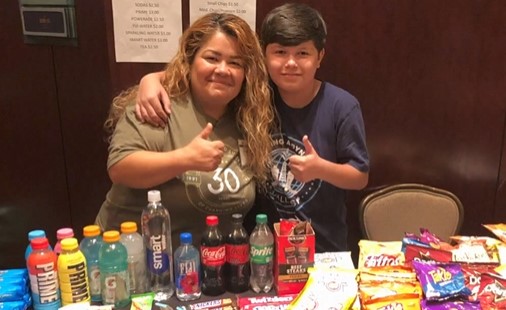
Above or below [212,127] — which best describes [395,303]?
below

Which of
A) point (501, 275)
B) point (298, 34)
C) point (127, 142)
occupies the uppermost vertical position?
point (298, 34)

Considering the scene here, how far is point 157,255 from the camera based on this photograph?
1.30 meters

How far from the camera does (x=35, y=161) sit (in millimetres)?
2410

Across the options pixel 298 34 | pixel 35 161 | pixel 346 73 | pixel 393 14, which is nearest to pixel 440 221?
pixel 346 73

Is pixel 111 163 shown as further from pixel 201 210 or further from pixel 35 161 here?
pixel 35 161

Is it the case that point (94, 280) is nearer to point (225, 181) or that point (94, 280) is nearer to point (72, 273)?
point (72, 273)

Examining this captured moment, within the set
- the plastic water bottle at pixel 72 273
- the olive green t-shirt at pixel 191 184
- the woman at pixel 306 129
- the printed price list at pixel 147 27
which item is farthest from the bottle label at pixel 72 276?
the printed price list at pixel 147 27

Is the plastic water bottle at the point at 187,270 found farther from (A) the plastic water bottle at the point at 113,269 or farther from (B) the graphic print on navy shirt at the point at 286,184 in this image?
(B) the graphic print on navy shirt at the point at 286,184

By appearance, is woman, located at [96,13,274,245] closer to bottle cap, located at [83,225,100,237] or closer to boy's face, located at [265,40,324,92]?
boy's face, located at [265,40,324,92]

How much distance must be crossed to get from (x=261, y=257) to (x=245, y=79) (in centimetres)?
61

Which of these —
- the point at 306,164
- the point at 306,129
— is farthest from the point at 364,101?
the point at 306,164

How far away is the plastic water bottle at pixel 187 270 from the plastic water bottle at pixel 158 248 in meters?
0.03

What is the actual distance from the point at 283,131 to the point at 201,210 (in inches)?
15.8

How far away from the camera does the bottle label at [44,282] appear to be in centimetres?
120
